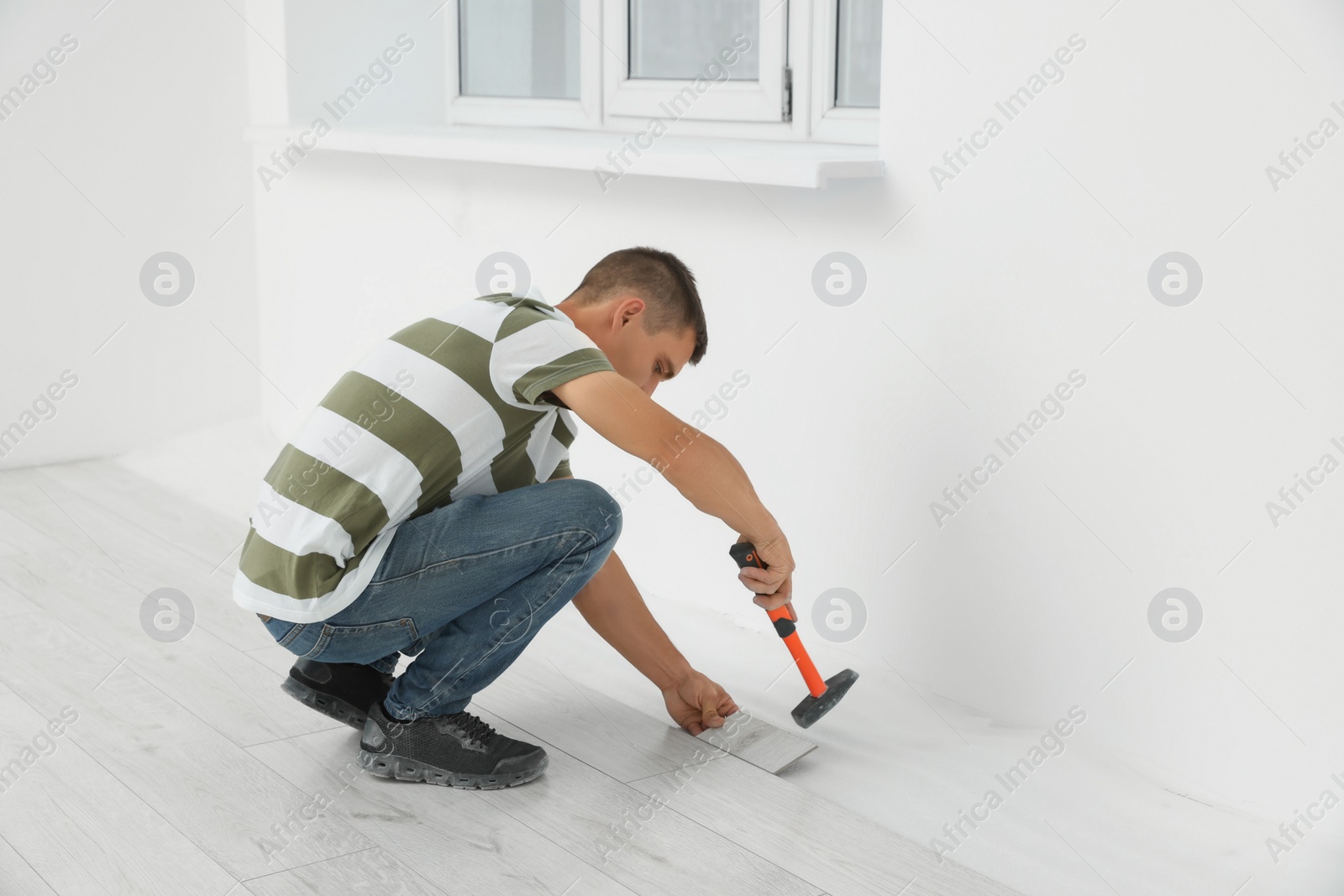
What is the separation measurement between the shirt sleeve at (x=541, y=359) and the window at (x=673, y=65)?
87 centimetres

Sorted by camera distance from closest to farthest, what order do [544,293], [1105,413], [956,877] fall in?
1. [956,877]
2. [1105,413]
3. [544,293]

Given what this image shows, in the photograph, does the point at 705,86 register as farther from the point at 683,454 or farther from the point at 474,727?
the point at 474,727

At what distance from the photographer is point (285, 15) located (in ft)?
9.44

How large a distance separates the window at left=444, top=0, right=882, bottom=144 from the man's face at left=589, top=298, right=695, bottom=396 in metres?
0.69

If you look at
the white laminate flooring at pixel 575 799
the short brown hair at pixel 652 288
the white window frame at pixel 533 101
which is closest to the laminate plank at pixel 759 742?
the white laminate flooring at pixel 575 799

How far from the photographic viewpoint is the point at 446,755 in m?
1.53

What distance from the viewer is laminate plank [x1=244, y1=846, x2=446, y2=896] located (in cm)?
127

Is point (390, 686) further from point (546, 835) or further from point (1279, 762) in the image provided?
point (1279, 762)

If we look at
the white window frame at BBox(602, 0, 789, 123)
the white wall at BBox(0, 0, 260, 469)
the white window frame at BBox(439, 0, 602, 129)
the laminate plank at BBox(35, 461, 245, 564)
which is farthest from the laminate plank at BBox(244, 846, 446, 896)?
the white wall at BBox(0, 0, 260, 469)

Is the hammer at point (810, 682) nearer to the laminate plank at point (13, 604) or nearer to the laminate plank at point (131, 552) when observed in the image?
the laminate plank at point (131, 552)

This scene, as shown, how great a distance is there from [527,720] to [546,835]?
329mm

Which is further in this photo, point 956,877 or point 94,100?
point 94,100

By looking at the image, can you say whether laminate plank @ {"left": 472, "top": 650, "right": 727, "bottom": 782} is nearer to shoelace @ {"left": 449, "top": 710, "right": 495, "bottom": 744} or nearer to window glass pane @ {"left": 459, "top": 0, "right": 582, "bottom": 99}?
shoelace @ {"left": 449, "top": 710, "right": 495, "bottom": 744}

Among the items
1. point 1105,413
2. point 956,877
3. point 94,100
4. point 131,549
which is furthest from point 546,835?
point 94,100
